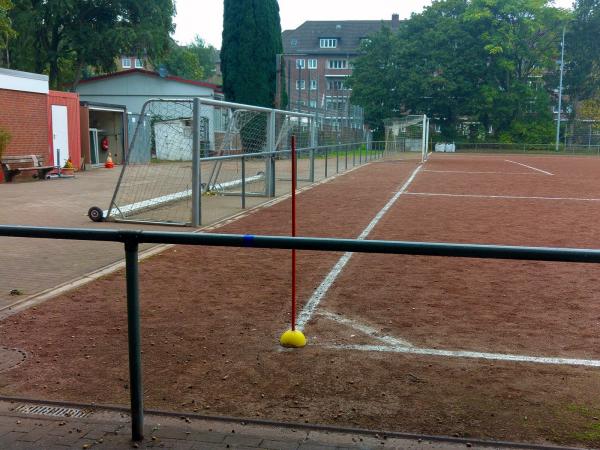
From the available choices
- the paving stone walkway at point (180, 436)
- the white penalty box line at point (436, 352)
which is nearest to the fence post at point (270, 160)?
the white penalty box line at point (436, 352)

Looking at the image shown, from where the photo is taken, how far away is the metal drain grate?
148 inches

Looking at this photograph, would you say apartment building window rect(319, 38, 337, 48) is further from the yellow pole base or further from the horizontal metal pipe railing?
the horizontal metal pipe railing

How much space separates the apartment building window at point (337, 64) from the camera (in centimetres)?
9938

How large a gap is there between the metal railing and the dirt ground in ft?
2.18

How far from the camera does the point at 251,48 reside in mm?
42062

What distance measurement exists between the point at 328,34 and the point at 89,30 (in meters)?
66.2

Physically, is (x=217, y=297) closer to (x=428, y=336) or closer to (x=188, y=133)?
(x=428, y=336)

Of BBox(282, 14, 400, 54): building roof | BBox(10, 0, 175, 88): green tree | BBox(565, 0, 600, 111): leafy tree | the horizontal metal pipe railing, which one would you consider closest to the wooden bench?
the horizontal metal pipe railing

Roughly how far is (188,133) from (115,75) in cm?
2788

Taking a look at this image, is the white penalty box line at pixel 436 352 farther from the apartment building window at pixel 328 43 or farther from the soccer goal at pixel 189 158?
the apartment building window at pixel 328 43

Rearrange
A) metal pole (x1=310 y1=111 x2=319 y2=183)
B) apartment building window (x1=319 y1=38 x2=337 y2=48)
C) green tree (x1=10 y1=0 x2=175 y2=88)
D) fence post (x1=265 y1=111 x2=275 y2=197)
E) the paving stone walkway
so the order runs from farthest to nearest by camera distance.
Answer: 1. apartment building window (x1=319 y1=38 x2=337 y2=48)
2. green tree (x1=10 y1=0 x2=175 y2=88)
3. metal pole (x1=310 y1=111 x2=319 y2=183)
4. fence post (x1=265 y1=111 x2=275 y2=197)
5. the paving stone walkway

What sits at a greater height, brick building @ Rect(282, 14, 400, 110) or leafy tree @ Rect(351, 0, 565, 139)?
brick building @ Rect(282, 14, 400, 110)

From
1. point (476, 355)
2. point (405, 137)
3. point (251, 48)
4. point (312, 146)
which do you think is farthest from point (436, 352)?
point (405, 137)

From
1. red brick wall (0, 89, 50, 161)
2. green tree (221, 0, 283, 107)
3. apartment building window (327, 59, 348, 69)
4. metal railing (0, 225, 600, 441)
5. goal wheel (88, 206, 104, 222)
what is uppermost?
apartment building window (327, 59, 348, 69)
